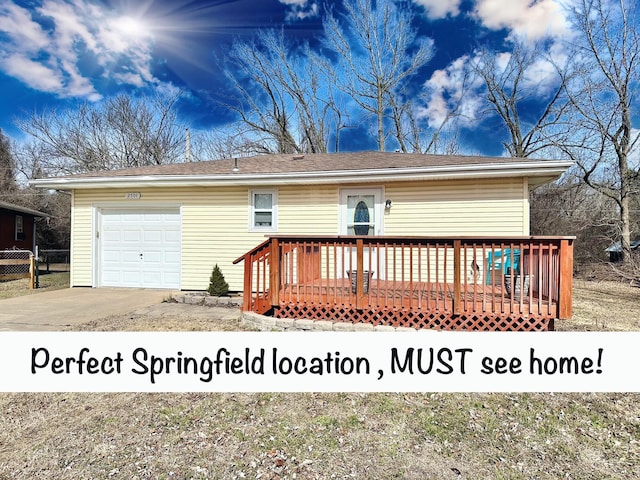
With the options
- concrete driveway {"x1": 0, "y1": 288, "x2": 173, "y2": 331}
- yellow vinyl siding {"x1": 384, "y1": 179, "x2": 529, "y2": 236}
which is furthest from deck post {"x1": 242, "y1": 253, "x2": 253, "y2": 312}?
yellow vinyl siding {"x1": 384, "y1": 179, "x2": 529, "y2": 236}

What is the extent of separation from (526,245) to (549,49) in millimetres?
16879

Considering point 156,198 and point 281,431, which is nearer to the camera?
point 281,431

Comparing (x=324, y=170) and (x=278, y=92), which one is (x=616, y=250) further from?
(x=278, y=92)

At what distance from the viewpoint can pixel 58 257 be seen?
2053cm

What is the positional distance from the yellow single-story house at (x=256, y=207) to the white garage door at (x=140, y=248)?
0.02 m

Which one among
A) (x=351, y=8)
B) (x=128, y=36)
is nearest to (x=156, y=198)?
(x=128, y=36)

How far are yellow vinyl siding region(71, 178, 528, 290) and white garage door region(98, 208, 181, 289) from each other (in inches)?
9.2

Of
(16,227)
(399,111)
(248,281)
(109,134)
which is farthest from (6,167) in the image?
(248,281)

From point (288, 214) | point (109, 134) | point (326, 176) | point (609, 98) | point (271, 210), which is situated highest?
point (109, 134)

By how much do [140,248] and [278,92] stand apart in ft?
49.8

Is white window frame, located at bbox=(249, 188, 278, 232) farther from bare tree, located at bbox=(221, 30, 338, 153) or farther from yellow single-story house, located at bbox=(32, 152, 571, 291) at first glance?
bare tree, located at bbox=(221, 30, 338, 153)

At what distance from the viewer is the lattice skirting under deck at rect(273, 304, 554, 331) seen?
4297 millimetres

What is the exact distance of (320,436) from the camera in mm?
2482

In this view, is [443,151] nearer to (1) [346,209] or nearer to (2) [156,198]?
(1) [346,209]
